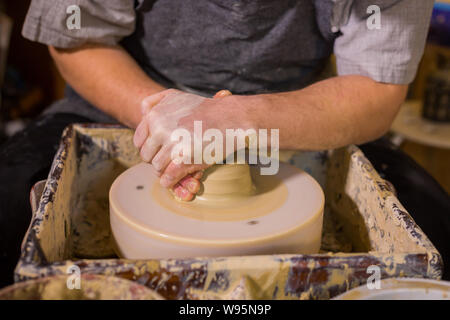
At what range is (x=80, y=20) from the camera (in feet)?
4.13

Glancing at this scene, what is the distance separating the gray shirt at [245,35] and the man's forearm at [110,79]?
5 centimetres

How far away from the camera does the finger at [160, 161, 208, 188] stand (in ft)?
3.06

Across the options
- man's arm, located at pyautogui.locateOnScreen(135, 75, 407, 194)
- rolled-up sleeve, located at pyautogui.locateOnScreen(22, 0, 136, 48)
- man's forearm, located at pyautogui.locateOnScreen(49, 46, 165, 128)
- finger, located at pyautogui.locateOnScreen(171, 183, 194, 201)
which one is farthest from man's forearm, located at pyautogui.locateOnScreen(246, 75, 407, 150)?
rolled-up sleeve, located at pyautogui.locateOnScreen(22, 0, 136, 48)

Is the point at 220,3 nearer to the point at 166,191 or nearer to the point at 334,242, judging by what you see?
the point at 166,191

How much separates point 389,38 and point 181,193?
70cm

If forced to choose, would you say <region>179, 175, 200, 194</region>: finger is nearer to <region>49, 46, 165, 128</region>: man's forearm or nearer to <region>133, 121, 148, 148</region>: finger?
<region>133, 121, 148, 148</region>: finger

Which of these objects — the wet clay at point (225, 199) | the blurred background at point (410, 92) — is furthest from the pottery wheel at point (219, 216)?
the blurred background at point (410, 92)

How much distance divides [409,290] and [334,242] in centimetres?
44

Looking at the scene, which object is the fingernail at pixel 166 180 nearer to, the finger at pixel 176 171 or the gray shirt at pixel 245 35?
the finger at pixel 176 171

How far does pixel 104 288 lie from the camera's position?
0.69 metres

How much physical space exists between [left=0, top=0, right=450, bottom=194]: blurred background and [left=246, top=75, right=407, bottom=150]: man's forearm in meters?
1.31

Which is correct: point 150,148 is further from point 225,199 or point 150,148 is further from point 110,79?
point 110,79

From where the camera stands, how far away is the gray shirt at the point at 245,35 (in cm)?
122
